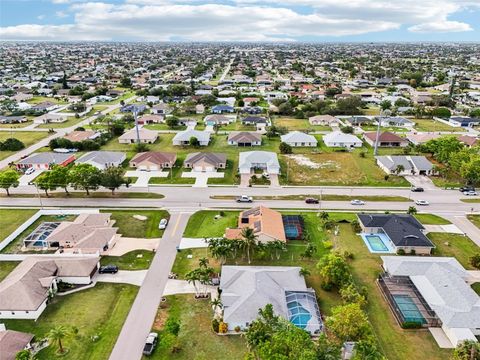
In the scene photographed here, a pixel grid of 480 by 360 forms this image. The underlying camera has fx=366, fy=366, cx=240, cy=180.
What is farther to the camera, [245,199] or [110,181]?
[245,199]

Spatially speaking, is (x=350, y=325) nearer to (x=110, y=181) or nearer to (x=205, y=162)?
(x=110, y=181)

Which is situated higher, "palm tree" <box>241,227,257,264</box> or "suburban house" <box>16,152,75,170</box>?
"palm tree" <box>241,227,257,264</box>

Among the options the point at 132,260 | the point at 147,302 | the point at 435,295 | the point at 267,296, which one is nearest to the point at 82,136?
the point at 132,260

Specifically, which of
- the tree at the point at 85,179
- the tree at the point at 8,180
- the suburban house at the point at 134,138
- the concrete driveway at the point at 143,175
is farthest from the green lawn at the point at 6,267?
the suburban house at the point at 134,138

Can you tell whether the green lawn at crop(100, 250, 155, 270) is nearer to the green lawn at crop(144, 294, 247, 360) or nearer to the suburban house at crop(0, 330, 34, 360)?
the green lawn at crop(144, 294, 247, 360)

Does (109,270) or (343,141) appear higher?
(343,141)

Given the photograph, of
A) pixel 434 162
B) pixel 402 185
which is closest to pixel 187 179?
pixel 402 185

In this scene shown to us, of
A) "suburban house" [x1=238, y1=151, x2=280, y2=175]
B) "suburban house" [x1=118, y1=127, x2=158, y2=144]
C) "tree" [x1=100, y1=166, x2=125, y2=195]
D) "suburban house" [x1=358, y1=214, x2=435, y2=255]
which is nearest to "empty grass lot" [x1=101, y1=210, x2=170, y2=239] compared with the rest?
"tree" [x1=100, y1=166, x2=125, y2=195]
